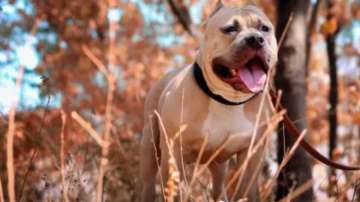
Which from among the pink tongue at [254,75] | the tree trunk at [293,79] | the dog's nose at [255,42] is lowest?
Result: the tree trunk at [293,79]

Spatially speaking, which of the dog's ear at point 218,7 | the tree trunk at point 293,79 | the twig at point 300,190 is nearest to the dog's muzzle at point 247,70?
the dog's ear at point 218,7

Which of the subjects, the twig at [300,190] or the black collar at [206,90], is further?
the black collar at [206,90]

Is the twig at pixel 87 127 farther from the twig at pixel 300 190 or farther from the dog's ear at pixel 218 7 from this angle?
the dog's ear at pixel 218 7

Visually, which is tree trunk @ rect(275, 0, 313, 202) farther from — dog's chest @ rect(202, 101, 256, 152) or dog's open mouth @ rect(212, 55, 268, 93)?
dog's open mouth @ rect(212, 55, 268, 93)

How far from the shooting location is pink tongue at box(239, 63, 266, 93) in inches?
124

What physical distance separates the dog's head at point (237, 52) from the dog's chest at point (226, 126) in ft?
0.26

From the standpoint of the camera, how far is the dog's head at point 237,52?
3.12 metres

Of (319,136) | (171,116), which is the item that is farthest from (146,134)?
(319,136)

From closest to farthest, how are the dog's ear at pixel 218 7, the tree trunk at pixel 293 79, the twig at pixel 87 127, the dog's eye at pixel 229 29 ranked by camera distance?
the twig at pixel 87 127 → the dog's eye at pixel 229 29 → the dog's ear at pixel 218 7 → the tree trunk at pixel 293 79

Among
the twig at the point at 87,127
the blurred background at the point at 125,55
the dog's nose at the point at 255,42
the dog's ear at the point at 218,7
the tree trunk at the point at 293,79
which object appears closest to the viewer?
the twig at the point at 87,127

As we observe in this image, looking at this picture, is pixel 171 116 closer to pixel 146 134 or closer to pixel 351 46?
pixel 146 134

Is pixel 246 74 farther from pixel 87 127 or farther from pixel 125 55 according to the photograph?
pixel 125 55

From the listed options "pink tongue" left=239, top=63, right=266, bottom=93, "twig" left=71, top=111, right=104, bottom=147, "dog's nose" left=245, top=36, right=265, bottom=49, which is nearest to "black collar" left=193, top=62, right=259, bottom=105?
"pink tongue" left=239, top=63, right=266, bottom=93

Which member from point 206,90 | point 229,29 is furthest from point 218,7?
point 206,90
